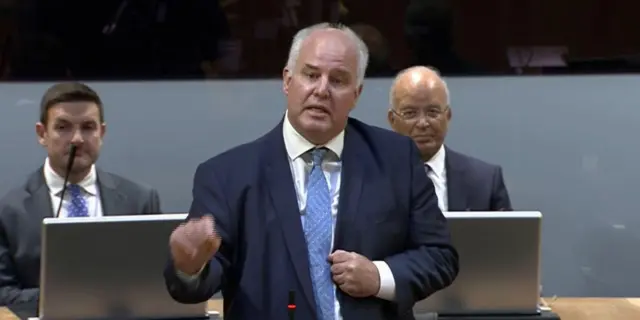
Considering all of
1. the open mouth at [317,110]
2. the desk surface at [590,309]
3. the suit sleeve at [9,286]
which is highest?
the open mouth at [317,110]

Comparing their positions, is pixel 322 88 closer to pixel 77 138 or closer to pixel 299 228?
pixel 299 228

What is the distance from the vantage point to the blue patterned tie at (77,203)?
123 inches

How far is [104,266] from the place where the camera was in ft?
8.06

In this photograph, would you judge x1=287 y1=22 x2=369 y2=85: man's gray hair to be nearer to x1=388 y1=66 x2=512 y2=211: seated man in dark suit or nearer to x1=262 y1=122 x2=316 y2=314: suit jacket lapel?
x1=262 y1=122 x2=316 y2=314: suit jacket lapel

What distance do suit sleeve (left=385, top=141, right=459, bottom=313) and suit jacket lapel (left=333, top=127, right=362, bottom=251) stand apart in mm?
98

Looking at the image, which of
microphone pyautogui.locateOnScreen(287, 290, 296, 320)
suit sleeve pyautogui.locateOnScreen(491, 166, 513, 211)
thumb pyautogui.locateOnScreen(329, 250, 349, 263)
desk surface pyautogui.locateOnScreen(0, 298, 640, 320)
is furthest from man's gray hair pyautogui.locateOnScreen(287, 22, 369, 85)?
suit sleeve pyautogui.locateOnScreen(491, 166, 513, 211)

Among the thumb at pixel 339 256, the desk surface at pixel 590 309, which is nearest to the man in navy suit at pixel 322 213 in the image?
the thumb at pixel 339 256

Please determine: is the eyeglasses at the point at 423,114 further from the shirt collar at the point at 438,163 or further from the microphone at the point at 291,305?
the microphone at the point at 291,305

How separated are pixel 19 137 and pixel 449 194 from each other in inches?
62.7

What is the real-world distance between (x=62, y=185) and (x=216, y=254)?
1.22 meters

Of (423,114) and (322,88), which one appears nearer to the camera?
(322,88)

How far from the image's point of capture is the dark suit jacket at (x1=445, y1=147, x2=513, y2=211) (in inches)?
129

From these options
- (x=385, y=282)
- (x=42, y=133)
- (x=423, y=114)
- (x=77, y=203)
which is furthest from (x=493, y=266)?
(x=42, y=133)

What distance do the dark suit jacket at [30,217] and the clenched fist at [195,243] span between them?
1.12 metres
